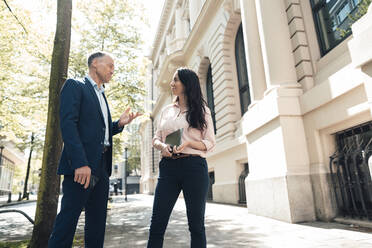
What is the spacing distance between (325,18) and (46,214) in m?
7.59

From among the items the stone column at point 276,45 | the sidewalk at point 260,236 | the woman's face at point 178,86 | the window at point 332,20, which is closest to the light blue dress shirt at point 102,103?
the woman's face at point 178,86

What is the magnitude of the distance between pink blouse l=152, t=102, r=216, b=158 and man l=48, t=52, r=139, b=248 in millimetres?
534

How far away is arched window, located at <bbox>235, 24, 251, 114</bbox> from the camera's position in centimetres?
1111

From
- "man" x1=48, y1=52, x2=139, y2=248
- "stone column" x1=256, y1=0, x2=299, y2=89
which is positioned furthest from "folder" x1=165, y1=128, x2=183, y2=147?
"stone column" x1=256, y1=0, x2=299, y2=89

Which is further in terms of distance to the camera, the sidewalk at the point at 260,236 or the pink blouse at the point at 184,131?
the sidewalk at the point at 260,236

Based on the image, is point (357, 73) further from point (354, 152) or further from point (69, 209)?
point (69, 209)

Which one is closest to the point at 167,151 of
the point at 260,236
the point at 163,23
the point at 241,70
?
the point at 260,236

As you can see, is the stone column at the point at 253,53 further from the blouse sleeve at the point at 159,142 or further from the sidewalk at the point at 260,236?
the blouse sleeve at the point at 159,142

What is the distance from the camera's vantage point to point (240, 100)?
11.3 metres

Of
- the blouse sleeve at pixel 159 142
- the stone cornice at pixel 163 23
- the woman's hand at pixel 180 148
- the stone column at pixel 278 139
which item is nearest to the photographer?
the woman's hand at pixel 180 148

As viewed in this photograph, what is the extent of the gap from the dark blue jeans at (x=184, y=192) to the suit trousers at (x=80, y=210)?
506mm

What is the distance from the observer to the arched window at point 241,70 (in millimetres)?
11109

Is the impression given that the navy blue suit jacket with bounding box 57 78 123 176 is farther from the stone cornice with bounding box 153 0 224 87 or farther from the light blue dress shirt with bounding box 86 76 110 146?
the stone cornice with bounding box 153 0 224 87

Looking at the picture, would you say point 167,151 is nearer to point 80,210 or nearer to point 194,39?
point 80,210
